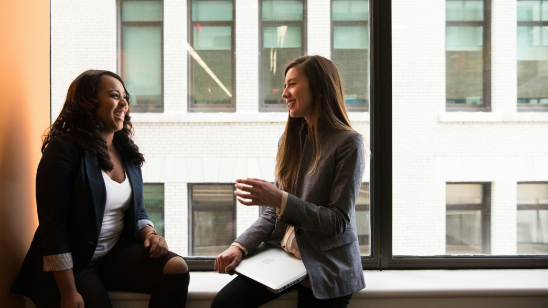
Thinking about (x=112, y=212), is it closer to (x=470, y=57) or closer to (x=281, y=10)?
(x=281, y=10)

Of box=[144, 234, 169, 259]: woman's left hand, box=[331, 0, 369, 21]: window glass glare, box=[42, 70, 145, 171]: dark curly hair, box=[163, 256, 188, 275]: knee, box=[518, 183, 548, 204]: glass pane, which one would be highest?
box=[331, 0, 369, 21]: window glass glare

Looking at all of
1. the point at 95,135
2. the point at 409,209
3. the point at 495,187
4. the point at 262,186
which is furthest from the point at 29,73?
the point at 495,187

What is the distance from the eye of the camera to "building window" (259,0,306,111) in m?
2.10

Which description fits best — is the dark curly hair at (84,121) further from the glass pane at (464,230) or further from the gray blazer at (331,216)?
the glass pane at (464,230)

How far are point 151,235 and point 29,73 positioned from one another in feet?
3.55

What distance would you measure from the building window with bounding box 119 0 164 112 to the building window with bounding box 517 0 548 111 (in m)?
2.28

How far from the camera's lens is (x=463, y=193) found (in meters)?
2.10

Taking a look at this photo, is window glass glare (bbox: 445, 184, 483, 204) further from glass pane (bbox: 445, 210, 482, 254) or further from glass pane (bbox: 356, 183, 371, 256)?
glass pane (bbox: 356, 183, 371, 256)

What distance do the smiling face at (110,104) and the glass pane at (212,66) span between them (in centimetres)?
64

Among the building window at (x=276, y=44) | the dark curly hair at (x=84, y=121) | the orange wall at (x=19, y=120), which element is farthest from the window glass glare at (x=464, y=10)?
the orange wall at (x=19, y=120)

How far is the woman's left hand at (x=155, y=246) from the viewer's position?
4.85 ft

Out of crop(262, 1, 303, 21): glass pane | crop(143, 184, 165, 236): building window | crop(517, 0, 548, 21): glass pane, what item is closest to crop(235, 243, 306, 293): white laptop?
crop(143, 184, 165, 236): building window

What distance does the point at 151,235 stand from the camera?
1547 mm

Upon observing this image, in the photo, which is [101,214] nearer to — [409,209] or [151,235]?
[151,235]
